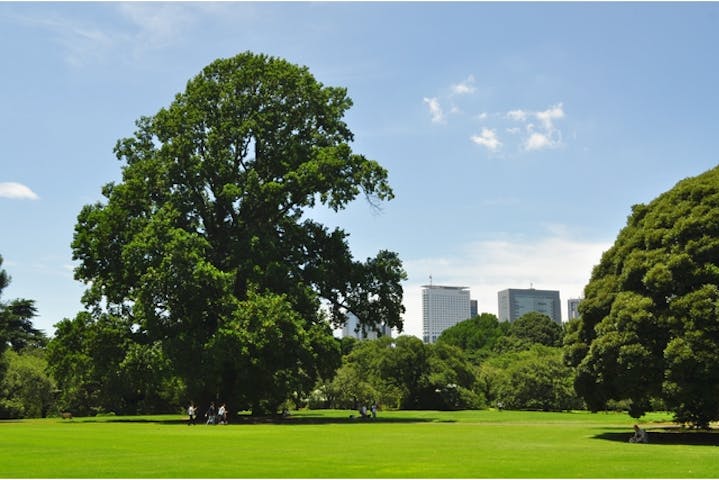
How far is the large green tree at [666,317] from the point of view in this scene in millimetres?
26859

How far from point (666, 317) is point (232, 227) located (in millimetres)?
29985

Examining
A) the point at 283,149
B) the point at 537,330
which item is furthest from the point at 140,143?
the point at 537,330

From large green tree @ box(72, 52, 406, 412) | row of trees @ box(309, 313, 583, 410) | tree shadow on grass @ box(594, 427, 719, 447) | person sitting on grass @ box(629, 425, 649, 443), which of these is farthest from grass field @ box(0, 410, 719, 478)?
row of trees @ box(309, 313, 583, 410)

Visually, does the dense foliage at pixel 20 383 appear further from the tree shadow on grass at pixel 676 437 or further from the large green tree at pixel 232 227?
the tree shadow on grass at pixel 676 437

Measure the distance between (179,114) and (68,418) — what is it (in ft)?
79.0

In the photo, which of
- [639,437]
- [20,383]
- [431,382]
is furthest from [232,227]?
[431,382]

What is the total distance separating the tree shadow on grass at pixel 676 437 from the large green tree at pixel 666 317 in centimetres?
84

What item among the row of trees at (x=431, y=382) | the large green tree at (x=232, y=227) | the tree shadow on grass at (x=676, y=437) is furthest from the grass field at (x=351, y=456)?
the row of trees at (x=431, y=382)

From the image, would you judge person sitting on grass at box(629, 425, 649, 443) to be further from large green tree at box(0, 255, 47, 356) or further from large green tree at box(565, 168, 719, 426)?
large green tree at box(0, 255, 47, 356)

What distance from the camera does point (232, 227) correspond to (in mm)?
49031

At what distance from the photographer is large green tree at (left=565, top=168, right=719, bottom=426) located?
26.9 metres

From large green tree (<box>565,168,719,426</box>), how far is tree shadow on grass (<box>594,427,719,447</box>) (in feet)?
2.74

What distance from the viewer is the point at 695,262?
28.6m

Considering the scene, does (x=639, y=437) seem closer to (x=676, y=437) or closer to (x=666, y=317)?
(x=676, y=437)
